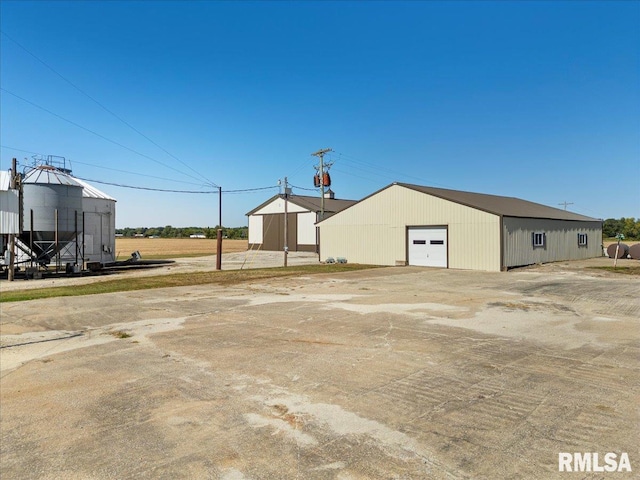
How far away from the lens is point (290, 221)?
53.6 metres

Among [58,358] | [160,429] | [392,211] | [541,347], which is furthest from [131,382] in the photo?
[392,211]

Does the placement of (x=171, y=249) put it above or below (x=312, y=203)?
below

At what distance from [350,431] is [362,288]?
13.0 m

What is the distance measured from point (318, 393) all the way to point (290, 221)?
158 feet

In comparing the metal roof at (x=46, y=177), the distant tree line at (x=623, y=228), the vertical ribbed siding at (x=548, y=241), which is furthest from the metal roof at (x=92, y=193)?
the distant tree line at (x=623, y=228)

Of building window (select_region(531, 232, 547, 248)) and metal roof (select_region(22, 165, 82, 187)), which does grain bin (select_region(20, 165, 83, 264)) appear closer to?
metal roof (select_region(22, 165, 82, 187))

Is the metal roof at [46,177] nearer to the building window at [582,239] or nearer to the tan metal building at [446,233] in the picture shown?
the tan metal building at [446,233]

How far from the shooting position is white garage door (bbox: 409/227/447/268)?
1120 inches

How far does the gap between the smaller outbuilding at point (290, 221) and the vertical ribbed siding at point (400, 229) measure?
14.3m

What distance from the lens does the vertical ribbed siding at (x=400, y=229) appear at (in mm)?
26266

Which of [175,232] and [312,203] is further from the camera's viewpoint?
[175,232]

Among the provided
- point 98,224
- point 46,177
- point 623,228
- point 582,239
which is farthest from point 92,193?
point 623,228

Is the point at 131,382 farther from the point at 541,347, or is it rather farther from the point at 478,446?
the point at 541,347

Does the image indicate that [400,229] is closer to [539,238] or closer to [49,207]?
[539,238]
